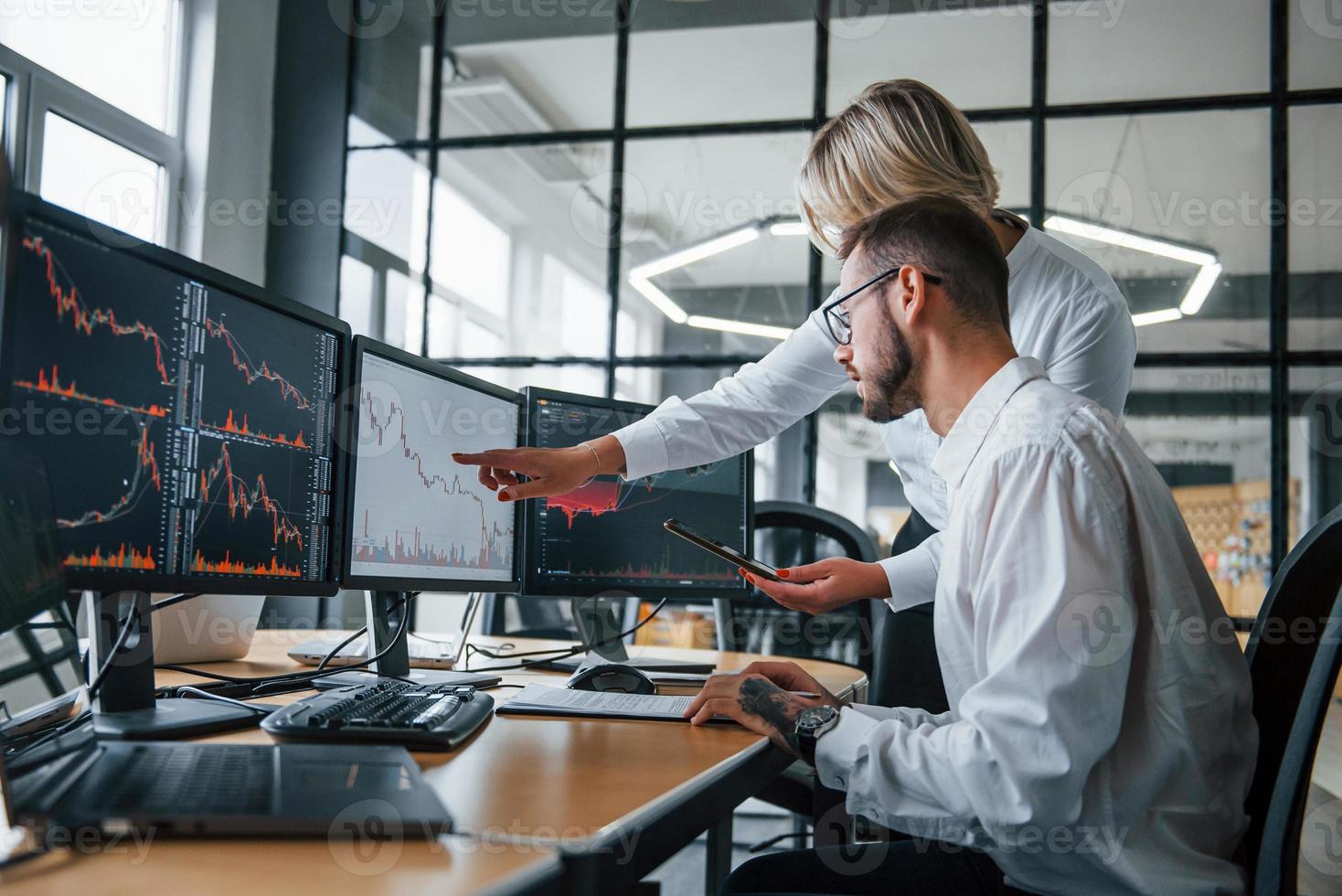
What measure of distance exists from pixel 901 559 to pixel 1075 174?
2.50 meters

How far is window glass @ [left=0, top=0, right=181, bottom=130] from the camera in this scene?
10.8 ft

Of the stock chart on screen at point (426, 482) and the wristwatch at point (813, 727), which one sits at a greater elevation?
the stock chart on screen at point (426, 482)

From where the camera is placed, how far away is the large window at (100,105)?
321 cm

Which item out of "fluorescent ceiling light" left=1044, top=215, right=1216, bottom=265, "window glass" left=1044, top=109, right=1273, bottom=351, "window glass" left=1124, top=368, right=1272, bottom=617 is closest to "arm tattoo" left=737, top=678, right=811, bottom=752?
"window glass" left=1124, top=368, right=1272, bottom=617

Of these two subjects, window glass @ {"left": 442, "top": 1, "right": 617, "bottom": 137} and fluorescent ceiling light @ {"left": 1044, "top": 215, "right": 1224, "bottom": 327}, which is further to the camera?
window glass @ {"left": 442, "top": 1, "right": 617, "bottom": 137}

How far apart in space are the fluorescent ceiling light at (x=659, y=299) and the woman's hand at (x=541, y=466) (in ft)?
7.28

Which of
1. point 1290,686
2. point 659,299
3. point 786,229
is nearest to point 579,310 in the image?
point 659,299

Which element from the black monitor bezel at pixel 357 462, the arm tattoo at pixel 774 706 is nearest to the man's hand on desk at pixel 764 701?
the arm tattoo at pixel 774 706

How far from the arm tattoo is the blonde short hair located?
73 centimetres

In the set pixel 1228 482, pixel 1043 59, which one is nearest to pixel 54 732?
pixel 1228 482

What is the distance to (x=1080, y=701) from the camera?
0.87 m

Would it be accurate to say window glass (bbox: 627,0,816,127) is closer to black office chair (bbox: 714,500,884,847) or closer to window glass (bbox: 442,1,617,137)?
window glass (bbox: 442,1,617,137)

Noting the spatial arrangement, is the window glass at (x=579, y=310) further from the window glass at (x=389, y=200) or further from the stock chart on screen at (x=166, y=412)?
the stock chart on screen at (x=166, y=412)

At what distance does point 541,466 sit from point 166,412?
2.07 ft
